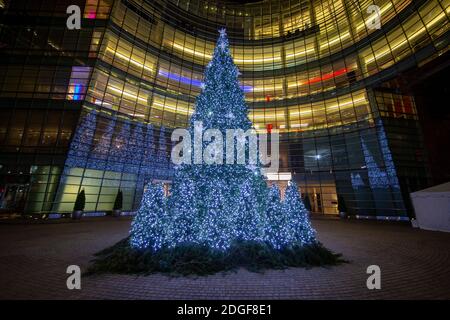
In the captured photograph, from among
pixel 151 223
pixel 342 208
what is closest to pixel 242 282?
pixel 151 223

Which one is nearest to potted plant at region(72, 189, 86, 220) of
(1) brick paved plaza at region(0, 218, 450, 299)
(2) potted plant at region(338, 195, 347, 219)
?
(1) brick paved plaza at region(0, 218, 450, 299)

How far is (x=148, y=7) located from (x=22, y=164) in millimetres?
21396

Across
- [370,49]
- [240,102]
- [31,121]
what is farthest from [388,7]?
[31,121]

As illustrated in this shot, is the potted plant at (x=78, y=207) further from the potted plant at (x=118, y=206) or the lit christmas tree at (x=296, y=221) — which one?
the lit christmas tree at (x=296, y=221)

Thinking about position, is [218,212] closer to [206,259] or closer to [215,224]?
[215,224]

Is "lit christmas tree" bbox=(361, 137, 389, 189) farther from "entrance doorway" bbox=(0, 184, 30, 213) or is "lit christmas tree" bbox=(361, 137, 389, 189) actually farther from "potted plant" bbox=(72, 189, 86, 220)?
"entrance doorway" bbox=(0, 184, 30, 213)

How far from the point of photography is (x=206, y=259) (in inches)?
219

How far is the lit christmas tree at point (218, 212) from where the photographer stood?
621 cm

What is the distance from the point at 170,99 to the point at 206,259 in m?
22.4

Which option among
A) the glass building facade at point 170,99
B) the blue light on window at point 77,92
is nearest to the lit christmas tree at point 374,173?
the glass building facade at point 170,99

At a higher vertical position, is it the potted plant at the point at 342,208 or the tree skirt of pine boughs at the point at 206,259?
the potted plant at the point at 342,208

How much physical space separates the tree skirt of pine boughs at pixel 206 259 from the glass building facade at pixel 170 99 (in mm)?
16005
